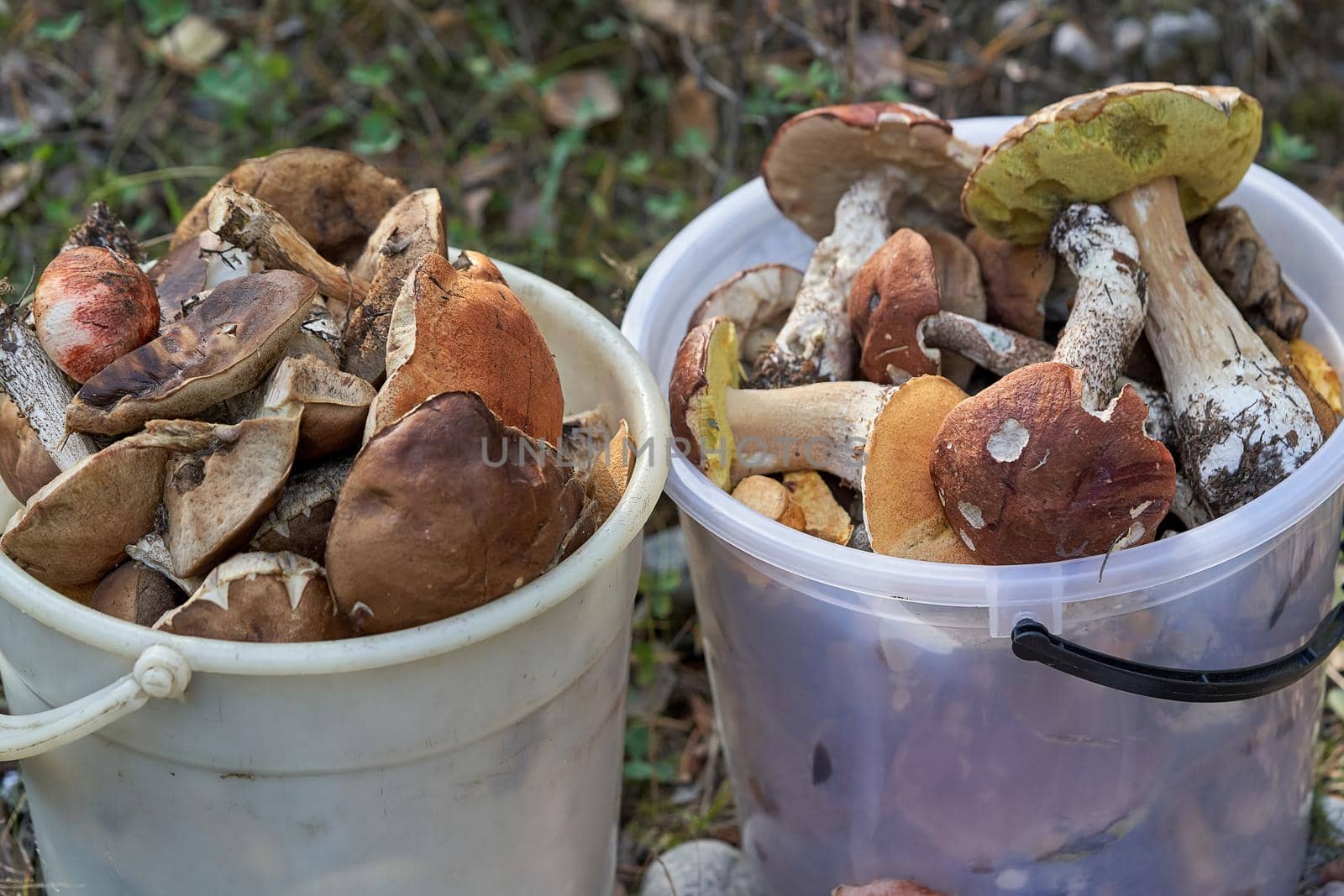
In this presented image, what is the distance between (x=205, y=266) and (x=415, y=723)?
0.60m

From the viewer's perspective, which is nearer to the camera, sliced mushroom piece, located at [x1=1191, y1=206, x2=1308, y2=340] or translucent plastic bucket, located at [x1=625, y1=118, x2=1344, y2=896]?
translucent plastic bucket, located at [x1=625, y1=118, x2=1344, y2=896]

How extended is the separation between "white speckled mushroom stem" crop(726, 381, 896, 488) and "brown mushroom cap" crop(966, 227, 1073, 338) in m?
0.26

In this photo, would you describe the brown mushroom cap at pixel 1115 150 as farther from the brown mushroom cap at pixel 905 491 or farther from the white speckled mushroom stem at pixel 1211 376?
the brown mushroom cap at pixel 905 491

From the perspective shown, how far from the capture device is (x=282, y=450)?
1138 mm

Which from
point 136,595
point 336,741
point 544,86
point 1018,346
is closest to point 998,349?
point 1018,346

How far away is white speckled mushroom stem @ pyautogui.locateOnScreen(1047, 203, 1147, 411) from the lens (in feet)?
4.85

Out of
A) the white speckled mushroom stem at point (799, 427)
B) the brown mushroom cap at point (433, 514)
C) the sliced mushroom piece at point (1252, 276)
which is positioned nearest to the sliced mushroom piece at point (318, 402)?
the brown mushroom cap at point (433, 514)

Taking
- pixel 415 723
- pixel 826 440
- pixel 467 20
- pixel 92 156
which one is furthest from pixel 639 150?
pixel 415 723

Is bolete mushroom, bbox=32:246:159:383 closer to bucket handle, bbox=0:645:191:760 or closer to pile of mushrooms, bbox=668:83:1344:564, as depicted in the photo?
bucket handle, bbox=0:645:191:760

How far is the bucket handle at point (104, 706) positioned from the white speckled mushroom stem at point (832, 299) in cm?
86

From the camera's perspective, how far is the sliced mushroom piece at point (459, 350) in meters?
1.15

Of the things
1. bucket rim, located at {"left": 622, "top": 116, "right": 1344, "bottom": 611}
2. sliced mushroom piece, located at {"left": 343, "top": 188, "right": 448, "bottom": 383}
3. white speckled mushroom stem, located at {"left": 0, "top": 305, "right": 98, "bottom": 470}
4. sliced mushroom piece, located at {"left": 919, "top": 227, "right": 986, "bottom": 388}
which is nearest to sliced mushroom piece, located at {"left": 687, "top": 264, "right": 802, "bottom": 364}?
sliced mushroom piece, located at {"left": 919, "top": 227, "right": 986, "bottom": 388}

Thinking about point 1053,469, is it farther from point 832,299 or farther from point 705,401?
point 832,299

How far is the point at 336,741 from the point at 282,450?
10.9 inches
